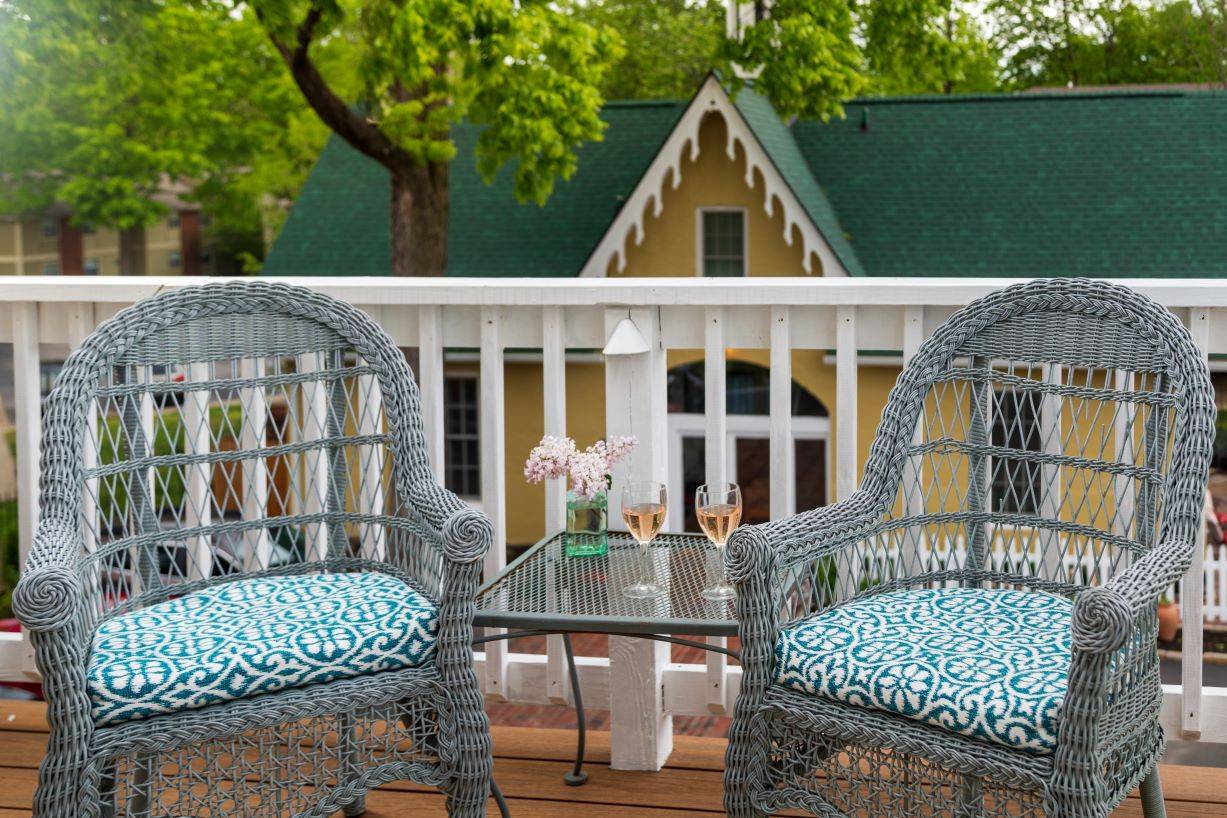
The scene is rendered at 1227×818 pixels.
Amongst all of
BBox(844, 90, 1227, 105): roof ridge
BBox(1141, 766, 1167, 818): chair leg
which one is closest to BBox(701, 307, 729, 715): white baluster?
BBox(1141, 766, 1167, 818): chair leg

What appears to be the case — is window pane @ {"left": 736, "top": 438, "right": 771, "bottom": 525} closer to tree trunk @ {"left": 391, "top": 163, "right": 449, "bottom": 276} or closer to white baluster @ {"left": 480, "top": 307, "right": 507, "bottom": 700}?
tree trunk @ {"left": 391, "top": 163, "right": 449, "bottom": 276}

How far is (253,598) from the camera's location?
2275mm

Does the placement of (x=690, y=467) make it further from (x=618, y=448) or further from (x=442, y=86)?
(x=618, y=448)

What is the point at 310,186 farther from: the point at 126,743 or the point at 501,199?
the point at 126,743

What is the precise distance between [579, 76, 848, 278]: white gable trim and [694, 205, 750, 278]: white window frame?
0.44 meters

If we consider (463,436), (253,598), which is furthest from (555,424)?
(463,436)

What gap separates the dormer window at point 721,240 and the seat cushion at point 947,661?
11.4m

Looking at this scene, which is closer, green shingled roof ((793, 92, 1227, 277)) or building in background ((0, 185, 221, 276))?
green shingled roof ((793, 92, 1227, 277))

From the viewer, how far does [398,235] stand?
42.7 feet

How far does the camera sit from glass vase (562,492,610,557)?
2.52 m

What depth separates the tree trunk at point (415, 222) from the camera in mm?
12914

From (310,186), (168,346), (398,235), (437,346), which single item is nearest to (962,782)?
(437,346)

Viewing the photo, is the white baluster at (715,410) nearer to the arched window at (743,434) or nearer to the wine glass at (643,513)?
the wine glass at (643,513)

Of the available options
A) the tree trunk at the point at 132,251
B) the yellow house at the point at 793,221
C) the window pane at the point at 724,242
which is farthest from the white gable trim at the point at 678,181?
the tree trunk at the point at 132,251
